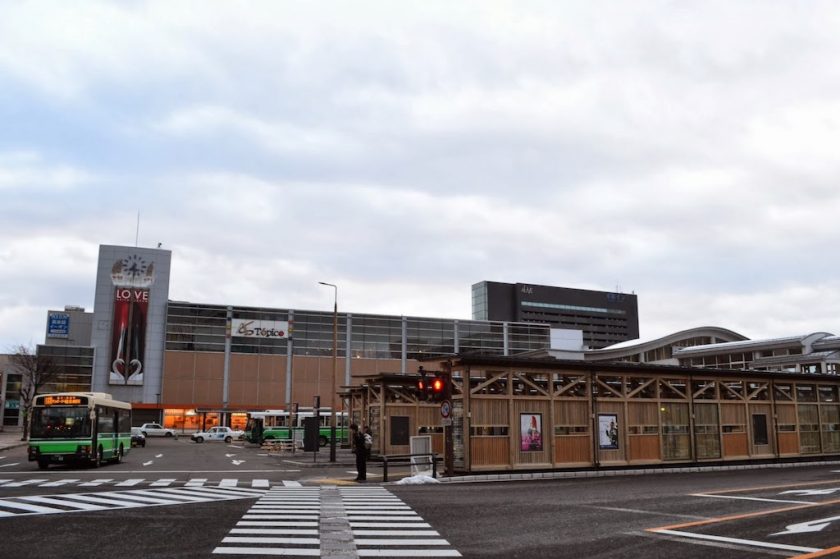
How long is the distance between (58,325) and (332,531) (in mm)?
88010

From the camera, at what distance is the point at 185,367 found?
8656 centimetres

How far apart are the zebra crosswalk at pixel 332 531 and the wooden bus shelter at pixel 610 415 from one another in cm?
811

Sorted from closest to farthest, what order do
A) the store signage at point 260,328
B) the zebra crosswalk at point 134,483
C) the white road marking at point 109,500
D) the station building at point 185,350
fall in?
the white road marking at point 109,500 < the zebra crosswalk at point 134,483 < the station building at point 185,350 < the store signage at point 260,328

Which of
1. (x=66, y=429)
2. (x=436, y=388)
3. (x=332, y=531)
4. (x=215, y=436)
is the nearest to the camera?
(x=332, y=531)

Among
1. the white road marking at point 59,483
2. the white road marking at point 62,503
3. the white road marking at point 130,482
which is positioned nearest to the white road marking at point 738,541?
the white road marking at point 62,503

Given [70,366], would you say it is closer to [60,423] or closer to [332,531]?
[60,423]

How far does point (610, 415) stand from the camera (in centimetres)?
2766

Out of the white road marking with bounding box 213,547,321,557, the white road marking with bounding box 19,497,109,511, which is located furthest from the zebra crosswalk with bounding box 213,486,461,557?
the white road marking with bounding box 19,497,109,511

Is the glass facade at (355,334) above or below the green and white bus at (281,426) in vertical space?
above

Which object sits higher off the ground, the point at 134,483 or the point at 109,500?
the point at 109,500

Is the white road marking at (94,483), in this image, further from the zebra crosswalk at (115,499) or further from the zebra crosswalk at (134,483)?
the zebra crosswalk at (115,499)

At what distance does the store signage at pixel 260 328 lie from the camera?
88750mm

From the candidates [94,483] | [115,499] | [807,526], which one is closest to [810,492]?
[807,526]

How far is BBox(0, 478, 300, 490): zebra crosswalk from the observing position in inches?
815
